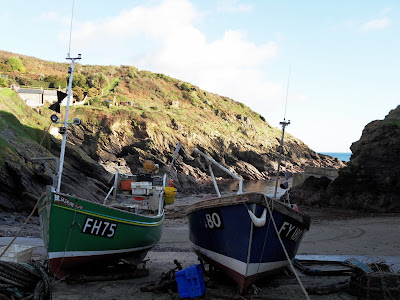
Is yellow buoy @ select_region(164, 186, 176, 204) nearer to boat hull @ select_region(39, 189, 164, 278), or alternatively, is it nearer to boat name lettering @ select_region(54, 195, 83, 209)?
boat hull @ select_region(39, 189, 164, 278)

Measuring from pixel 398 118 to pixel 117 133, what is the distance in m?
45.2

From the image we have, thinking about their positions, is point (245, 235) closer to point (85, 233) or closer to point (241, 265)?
point (241, 265)

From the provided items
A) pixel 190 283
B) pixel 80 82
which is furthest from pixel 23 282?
pixel 80 82

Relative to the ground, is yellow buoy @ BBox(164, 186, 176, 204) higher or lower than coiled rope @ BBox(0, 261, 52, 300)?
higher

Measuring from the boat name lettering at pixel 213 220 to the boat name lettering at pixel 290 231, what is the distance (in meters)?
1.37

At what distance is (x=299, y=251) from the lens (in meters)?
14.0

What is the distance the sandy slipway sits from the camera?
8.04 metres

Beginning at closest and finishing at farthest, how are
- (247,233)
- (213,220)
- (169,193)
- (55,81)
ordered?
1. (247,233)
2. (213,220)
3. (169,193)
4. (55,81)

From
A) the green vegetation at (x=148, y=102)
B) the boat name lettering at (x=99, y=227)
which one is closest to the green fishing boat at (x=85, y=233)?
the boat name lettering at (x=99, y=227)

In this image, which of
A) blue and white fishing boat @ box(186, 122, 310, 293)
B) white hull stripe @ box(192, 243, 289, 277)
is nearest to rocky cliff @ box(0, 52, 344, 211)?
blue and white fishing boat @ box(186, 122, 310, 293)

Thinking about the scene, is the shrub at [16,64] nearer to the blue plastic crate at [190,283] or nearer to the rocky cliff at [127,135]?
the rocky cliff at [127,135]

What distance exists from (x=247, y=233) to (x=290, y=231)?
1566 millimetres

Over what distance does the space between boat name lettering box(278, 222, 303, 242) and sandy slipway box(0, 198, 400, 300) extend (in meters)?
1.13

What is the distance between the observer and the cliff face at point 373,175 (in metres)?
22.0
